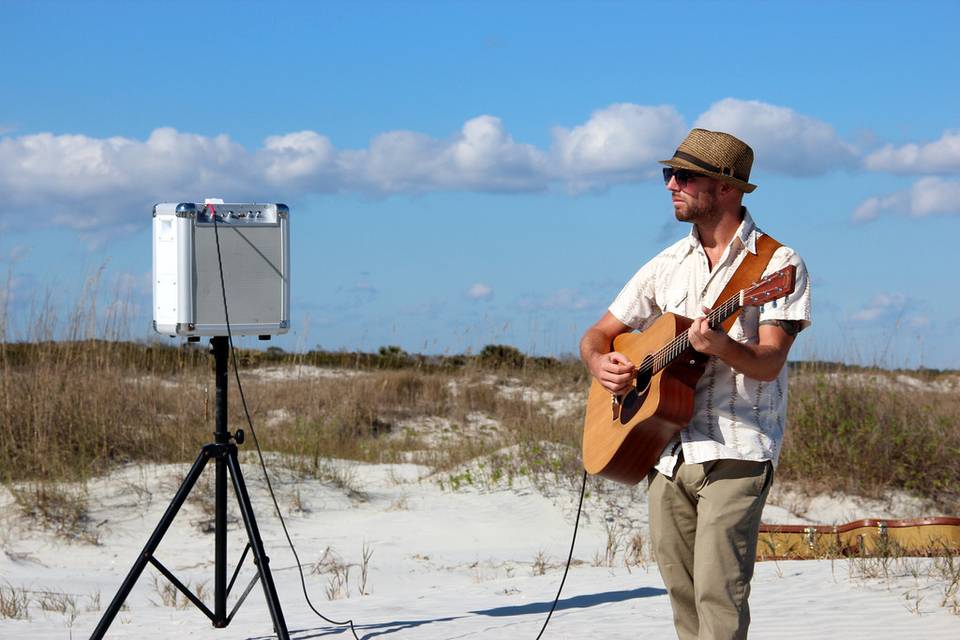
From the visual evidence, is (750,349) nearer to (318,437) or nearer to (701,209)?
(701,209)

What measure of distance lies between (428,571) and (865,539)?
2.95 meters

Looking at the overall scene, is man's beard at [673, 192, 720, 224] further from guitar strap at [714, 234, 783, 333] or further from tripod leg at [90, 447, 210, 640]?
tripod leg at [90, 447, 210, 640]

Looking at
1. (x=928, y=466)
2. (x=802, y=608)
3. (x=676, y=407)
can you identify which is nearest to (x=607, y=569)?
(x=802, y=608)

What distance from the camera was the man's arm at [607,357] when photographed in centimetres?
377

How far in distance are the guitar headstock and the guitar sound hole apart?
47 centimetres

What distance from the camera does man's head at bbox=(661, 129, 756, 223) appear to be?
355 cm

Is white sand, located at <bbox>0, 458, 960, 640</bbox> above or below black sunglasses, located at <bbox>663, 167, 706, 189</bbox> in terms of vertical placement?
below

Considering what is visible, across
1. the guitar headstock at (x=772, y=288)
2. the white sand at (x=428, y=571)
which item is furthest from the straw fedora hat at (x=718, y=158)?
the white sand at (x=428, y=571)

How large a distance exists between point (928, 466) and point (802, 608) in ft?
16.8

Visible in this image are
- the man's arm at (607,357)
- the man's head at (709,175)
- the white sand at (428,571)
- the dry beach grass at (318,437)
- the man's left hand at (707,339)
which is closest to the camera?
the man's left hand at (707,339)

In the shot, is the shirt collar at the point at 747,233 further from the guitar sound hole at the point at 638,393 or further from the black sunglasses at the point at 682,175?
the guitar sound hole at the point at 638,393

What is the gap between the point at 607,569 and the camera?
23.4ft

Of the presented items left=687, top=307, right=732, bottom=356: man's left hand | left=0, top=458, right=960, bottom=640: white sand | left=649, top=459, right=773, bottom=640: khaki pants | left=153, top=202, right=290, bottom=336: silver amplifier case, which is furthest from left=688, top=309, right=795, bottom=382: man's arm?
left=0, top=458, right=960, bottom=640: white sand

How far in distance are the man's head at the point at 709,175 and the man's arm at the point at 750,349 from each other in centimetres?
47
